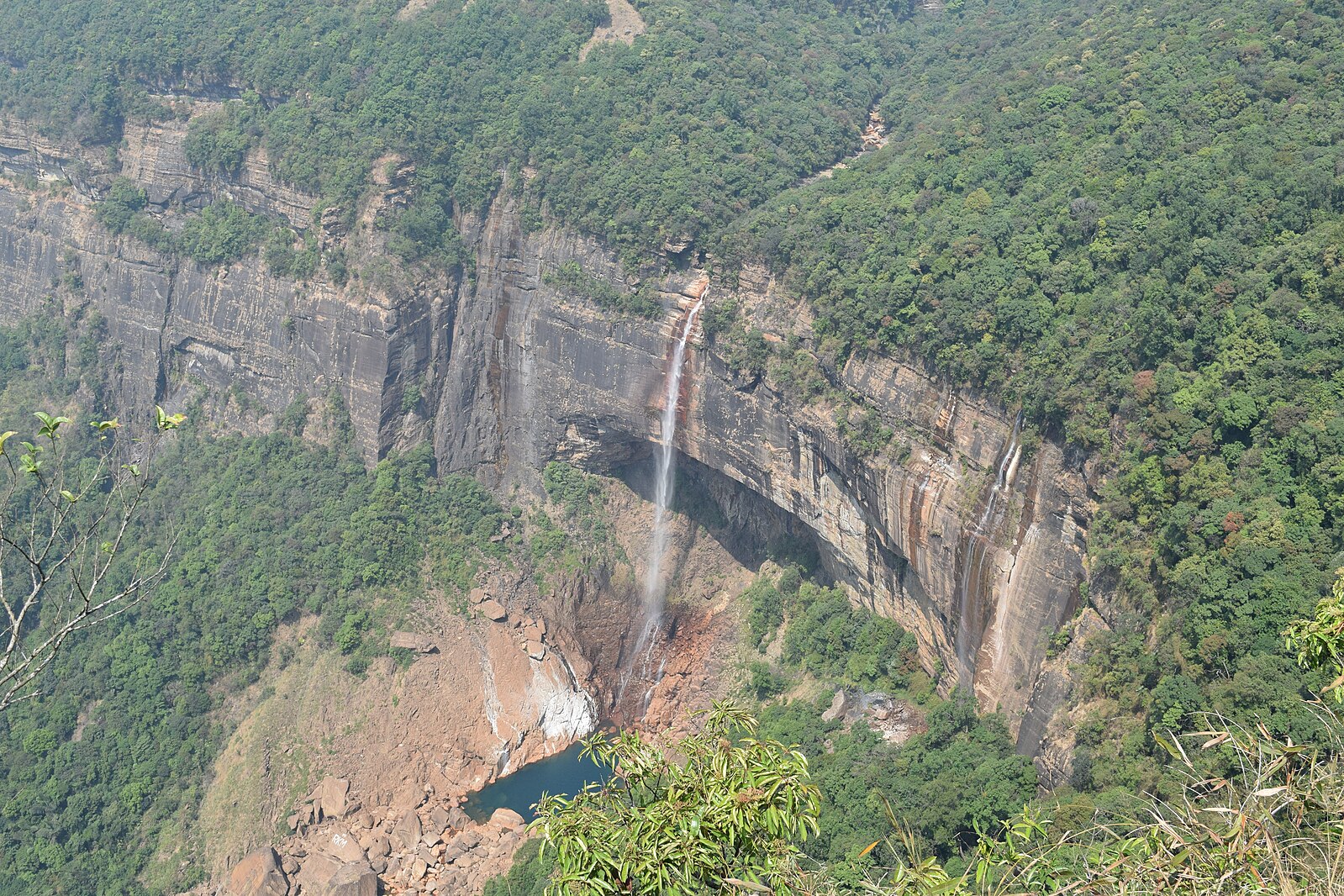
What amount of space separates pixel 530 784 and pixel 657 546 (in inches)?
349

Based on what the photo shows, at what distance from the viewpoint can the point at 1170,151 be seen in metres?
27.2

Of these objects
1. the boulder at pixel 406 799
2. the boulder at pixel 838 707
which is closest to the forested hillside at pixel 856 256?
the boulder at pixel 838 707

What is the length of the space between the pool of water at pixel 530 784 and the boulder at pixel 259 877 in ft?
17.1

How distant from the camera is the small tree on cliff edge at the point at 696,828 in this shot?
7.92m

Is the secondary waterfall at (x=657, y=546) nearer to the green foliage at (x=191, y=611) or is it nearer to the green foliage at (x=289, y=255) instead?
the green foliage at (x=191, y=611)

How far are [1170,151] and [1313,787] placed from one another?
22323 millimetres

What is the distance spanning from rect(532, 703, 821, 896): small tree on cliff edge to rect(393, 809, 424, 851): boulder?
24.5m

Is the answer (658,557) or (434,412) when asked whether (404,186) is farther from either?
(658,557)

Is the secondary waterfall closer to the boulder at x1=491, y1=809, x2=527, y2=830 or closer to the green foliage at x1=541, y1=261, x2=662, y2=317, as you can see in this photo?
the green foliage at x1=541, y1=261, x2=662, y2=317

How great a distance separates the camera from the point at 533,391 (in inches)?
1510

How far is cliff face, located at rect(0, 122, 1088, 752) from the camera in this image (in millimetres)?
25722

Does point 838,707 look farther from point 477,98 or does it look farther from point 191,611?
A: point 477,98

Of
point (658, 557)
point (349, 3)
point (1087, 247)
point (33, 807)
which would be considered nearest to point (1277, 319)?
point (1087, 247)

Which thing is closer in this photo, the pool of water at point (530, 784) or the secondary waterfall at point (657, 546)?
the pool of water at point (530, 784)
